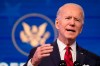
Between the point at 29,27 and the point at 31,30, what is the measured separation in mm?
34

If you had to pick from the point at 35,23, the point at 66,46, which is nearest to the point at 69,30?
the point at 66,46

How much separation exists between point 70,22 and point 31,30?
110 cm

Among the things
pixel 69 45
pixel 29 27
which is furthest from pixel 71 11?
pixel 29 27

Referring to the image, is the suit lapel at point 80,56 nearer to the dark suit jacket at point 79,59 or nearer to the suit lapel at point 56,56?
the dark suit jacket at point 79,59

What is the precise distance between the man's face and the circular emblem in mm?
975

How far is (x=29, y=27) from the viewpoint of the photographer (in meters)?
2.67

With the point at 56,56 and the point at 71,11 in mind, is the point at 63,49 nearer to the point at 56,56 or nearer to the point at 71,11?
the point at 56,56

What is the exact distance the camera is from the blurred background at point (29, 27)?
8.69 ft

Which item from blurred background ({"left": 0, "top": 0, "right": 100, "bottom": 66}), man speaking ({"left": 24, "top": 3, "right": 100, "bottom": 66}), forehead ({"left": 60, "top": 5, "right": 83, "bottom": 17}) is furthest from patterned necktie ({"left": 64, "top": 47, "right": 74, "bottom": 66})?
blurred background ({"left": 0, "top": 0, "right": 100, "bottom": 66})

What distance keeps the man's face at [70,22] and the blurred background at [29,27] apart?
980 mm

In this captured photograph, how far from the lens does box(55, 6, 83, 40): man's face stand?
5.32ft

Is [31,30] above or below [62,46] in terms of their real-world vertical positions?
above

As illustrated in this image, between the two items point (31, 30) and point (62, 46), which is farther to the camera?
point (31, 30)

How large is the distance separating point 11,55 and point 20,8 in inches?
15.6
